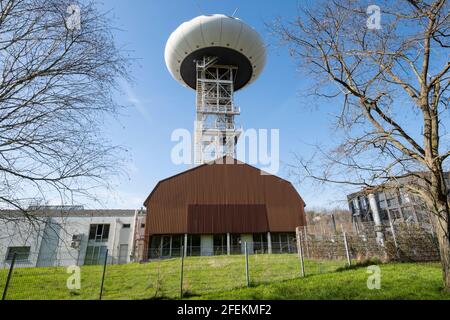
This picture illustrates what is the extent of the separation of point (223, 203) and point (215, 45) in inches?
640

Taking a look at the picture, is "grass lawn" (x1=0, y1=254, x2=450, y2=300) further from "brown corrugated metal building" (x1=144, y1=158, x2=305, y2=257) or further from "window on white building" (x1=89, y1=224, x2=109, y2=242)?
"window on white building" (x1=89, y1=224, x2=109, y2=242)

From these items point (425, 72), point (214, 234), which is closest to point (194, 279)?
point (425, 72)

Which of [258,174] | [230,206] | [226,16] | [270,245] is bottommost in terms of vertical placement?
[270,245]

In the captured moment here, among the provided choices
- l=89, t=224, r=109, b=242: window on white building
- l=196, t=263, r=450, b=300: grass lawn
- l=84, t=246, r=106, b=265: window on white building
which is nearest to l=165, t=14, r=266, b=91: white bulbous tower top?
l=89, t=224, r=109, b=242: window on white building

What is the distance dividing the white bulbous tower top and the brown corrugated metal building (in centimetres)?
1204

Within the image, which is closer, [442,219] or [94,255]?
[442,219]

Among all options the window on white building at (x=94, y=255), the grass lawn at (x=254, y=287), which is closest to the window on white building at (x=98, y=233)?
the window on white building at (x=94, y=255)

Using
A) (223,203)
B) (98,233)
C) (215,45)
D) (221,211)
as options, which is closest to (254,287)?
(221,211)

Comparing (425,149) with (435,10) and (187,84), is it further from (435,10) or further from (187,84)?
(187,84)

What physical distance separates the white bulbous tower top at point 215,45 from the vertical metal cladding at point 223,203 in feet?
39.8

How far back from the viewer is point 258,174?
922 inches

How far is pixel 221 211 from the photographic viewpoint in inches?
844

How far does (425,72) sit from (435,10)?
1414 mm

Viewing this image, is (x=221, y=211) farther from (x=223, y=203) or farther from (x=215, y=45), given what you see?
(x=215, y=45)
